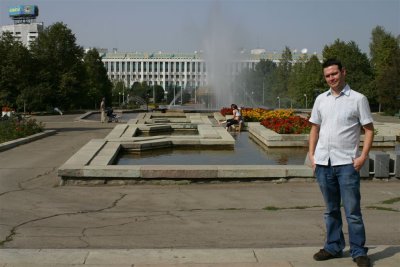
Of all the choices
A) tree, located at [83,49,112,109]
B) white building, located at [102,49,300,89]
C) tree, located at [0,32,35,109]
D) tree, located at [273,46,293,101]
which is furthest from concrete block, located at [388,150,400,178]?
white building, located at [102,49,300,89]

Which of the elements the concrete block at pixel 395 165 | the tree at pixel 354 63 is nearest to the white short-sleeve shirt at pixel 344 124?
the concrete block at pixel 395 165

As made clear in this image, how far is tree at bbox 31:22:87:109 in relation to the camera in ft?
182

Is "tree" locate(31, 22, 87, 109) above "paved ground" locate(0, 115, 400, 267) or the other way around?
above

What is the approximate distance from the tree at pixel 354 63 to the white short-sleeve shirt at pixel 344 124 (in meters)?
73.9

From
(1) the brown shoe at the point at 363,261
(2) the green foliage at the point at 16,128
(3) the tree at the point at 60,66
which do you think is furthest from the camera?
(3) the tree at the point at 60,66

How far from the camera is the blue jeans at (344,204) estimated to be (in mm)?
4898

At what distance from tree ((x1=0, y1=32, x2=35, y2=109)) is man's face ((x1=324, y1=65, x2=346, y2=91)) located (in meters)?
48.7

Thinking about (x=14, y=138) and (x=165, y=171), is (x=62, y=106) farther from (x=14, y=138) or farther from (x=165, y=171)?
(x=165, y=171)

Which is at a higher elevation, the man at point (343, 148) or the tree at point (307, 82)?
the tree at point (307, 82)

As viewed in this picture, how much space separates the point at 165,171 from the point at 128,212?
2.36 metres

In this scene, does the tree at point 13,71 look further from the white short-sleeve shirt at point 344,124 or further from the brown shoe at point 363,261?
the brown shoe at point 363,261

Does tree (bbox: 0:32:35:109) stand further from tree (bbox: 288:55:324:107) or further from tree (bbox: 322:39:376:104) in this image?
tree (bbox: 322:39:376:104)

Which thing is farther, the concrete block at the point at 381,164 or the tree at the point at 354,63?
the tree at the point at 354,63

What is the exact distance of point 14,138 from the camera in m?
19.0
